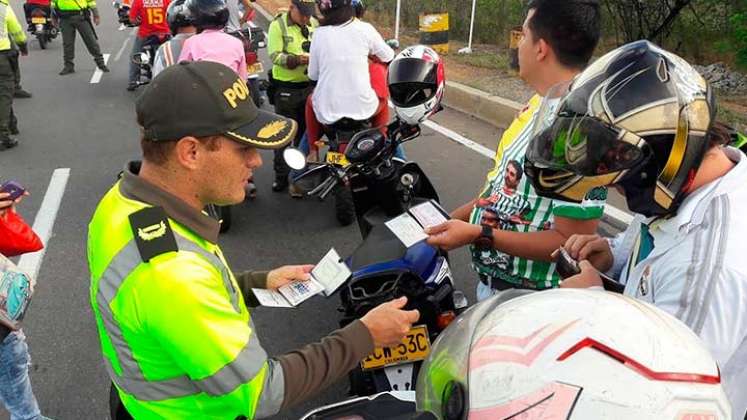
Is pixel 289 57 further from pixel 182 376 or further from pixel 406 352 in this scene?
pixel 182 376

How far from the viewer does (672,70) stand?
4.68 ft

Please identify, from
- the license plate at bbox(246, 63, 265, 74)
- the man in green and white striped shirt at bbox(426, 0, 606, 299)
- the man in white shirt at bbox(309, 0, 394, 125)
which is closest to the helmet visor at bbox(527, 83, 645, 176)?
the man in green and white striped shirt at bbox(426, 0, 606, 299)

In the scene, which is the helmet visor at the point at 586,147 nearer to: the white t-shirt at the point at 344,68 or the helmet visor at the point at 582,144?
the helmet visor at the point at 582,144

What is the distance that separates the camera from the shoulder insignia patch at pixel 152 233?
146 centimetres

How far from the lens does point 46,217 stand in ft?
18.0

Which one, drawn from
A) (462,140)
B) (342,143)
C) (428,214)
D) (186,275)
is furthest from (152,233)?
(462,140)

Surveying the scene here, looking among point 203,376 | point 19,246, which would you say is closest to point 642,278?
point 203,376

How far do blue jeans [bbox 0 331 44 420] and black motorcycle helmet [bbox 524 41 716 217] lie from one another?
2489 mm

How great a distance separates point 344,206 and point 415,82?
8.10 ft

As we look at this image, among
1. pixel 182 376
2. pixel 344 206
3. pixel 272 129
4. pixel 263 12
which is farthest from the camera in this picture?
pixel 263 12

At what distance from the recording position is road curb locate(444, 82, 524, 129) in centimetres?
778

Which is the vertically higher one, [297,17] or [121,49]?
[297,17]

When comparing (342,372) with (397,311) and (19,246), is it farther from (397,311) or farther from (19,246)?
(19,246)

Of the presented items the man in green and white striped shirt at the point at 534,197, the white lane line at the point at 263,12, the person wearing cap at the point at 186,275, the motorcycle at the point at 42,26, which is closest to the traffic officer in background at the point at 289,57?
the man in green and white striped shirt at the point at 534,197
